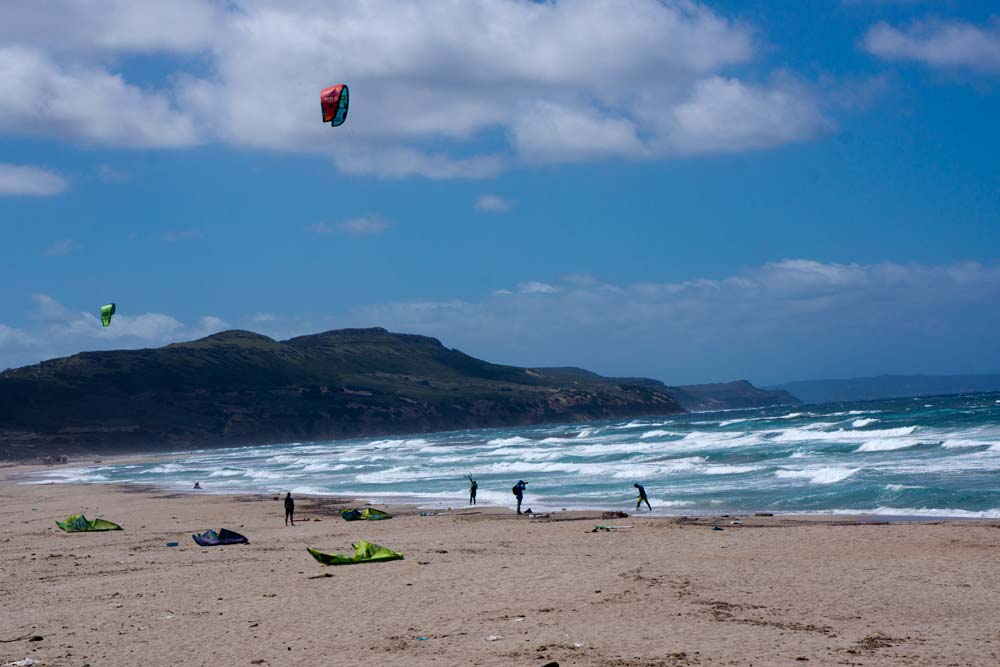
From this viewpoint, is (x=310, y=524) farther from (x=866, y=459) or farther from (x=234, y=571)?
(x=866, y=459)

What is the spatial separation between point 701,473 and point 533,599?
70.6ft

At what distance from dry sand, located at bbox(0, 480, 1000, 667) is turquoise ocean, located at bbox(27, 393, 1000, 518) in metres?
4.52

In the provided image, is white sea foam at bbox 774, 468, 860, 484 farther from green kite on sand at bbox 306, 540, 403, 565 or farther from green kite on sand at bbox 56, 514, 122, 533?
green kite on sand at bbox 56, 514, 122, 533

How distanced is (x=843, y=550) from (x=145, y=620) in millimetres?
10018

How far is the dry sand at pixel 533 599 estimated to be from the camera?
866 centimetres

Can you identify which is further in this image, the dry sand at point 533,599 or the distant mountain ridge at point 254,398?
the distant mountain ridge at point 254,398

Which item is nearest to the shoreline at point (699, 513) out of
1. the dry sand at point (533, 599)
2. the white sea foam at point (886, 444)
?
the dry sand at point (533, 599)

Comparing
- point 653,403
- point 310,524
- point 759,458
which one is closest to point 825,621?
point 310,524

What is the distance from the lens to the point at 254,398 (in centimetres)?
11125

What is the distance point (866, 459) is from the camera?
31031 millimetres

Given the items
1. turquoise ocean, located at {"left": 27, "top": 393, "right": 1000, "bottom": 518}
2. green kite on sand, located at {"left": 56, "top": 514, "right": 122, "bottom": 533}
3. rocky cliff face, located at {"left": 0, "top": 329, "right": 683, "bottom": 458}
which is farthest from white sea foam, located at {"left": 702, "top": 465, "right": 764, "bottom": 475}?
rocky cliff face, located at {"left": 0, "top": 329, "right": 683, "bottom": 458}

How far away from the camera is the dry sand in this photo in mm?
8664

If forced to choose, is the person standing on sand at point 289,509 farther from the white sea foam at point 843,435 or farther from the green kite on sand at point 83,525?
the white sea foam at point 843,435

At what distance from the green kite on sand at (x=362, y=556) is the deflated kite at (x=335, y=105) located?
13472mm
